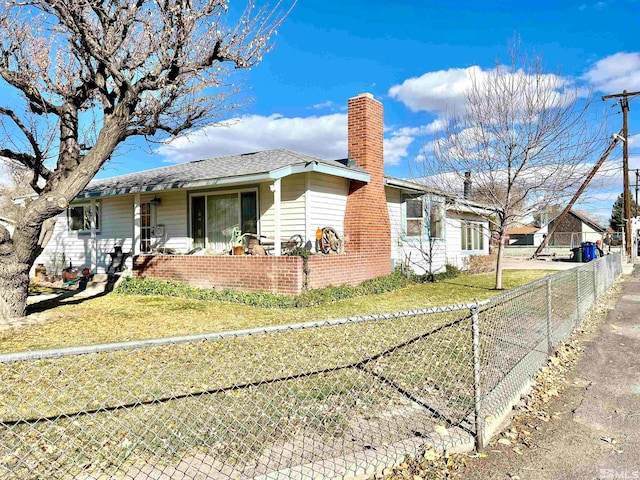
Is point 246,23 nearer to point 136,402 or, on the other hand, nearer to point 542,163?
point 136,402

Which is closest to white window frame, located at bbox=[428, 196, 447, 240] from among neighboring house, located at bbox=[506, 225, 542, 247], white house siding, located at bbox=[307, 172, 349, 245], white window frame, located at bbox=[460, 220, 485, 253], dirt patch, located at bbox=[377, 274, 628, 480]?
white window frame, located at bbox=[460, 220, 485, 253]

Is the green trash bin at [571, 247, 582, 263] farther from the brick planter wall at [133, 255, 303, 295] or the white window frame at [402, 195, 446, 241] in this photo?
the brick planter wall at [133, 255, 303, 295]

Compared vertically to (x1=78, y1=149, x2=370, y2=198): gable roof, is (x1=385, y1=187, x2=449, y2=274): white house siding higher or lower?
lower

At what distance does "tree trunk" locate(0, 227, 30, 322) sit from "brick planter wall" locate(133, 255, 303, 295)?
4.14m

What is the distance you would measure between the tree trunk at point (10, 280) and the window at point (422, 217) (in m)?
10.9

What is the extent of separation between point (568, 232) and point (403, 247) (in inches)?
1954

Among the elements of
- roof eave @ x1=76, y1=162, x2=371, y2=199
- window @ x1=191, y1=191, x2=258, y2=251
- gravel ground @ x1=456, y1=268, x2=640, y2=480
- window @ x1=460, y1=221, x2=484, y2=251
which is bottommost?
gravel ground @ x1=456, y1=268, x2=640, y2=480

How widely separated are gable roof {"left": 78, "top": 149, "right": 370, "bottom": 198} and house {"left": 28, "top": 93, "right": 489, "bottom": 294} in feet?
0.11

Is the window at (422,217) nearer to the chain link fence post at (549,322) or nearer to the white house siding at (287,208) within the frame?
the white house siding at (287,208)

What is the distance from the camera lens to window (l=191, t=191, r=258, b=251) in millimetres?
12426

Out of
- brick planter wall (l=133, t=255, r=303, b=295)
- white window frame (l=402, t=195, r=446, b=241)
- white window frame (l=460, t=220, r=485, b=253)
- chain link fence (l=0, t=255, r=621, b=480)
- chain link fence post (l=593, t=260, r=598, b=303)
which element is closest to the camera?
chain link fence (l=0, t=255, r=621, b=480)

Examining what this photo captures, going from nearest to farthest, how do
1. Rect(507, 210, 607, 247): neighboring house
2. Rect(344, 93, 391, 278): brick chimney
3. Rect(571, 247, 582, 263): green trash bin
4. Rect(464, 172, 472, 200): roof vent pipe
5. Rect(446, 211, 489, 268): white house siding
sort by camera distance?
Rect(464, 172, 472, 200): roof vent pipe → Rect(344, 93, 391, 278): brick chimney → Rect(446, 211, 489, 268): white house siding → Rect(571, 247, 582, 263): green trash bin → Rect(507, 210, 607, 247): neighboring house

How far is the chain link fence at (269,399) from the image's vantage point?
2932 millimetres

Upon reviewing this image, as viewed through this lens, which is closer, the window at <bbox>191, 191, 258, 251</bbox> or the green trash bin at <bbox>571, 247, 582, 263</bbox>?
the window at <bbox>191, 191, 258, 251</bbox>
